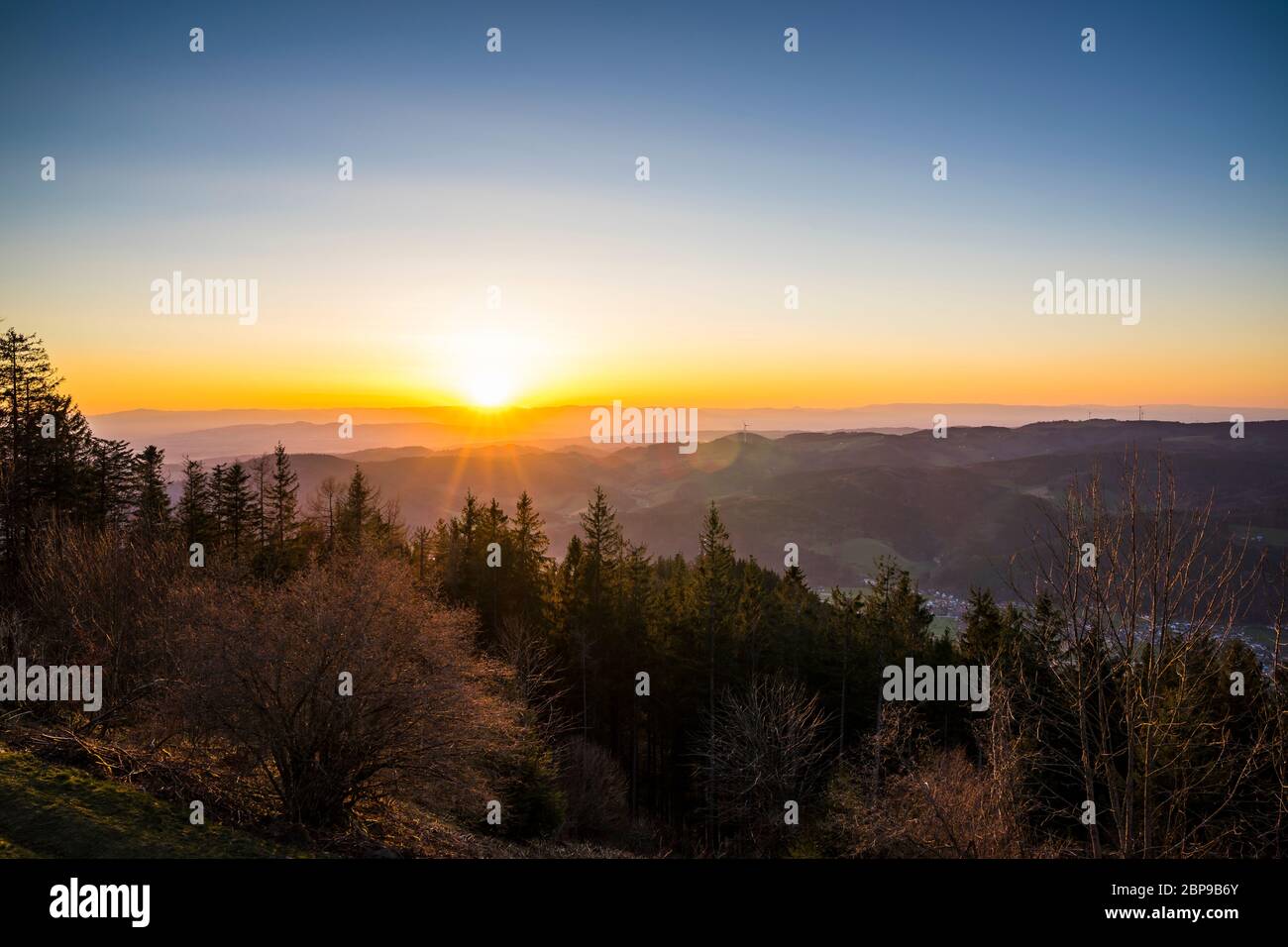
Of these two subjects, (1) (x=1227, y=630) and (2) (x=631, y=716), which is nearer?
(1) (x=1227, y=630)

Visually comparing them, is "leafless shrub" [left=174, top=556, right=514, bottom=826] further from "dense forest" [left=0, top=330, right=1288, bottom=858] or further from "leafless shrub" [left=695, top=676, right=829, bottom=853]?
"leafless shrub" [left=695, top=676, right=829, bottom=853]

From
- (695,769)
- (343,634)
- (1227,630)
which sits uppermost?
(1227,630)

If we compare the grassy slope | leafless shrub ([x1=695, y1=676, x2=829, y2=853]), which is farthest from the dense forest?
the grassy slope

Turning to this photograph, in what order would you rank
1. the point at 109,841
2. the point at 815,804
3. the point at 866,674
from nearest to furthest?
the point at 109,841
the point at 815,804
the point at 866,674

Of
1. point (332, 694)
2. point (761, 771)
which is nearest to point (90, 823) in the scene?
point (332, 694)
